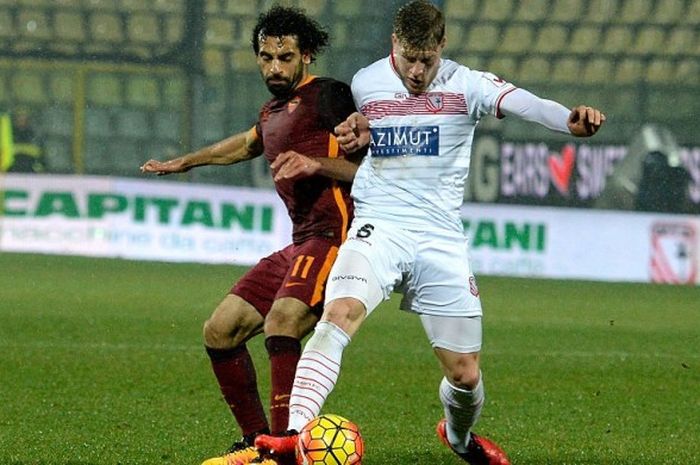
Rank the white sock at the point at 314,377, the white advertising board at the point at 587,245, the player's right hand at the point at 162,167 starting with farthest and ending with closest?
1. the white advertising board at the point at 587,245
2. the player's right hand at the point at 162,167
3. the white sock at the point at 314,377

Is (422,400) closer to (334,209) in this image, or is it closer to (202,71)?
(334,209)

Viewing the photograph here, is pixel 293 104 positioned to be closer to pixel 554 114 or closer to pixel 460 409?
pixel 554 114

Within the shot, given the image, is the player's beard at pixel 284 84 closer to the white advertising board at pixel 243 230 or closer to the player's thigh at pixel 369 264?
the player's thigh at pixel 369 264

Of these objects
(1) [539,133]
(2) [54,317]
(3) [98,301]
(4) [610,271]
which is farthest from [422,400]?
(1) [539,133]

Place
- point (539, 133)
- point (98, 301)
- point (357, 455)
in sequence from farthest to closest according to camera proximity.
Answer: point (539, 133), point (98, 301), point (357, 455)

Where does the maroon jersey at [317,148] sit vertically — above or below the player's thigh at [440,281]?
above

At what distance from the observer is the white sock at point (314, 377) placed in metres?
5.30

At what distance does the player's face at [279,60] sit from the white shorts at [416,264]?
26.2 inches

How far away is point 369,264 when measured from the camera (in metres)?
5.65

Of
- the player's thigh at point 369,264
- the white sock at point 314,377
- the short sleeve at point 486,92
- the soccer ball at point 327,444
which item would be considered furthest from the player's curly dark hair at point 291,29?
the soccer ball at point 327,444

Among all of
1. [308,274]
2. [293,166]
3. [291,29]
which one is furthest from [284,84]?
[308,274]

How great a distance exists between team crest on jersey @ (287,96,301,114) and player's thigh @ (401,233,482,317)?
830 millimetres

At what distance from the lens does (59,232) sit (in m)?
16.5

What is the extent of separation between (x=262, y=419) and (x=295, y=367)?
0.50m
